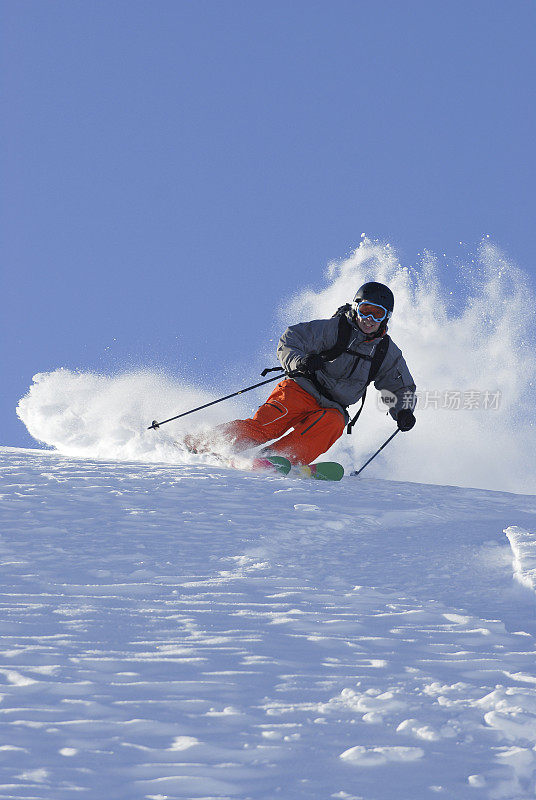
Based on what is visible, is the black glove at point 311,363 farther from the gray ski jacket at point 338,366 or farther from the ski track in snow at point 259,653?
the ski track in snow at point 259,653

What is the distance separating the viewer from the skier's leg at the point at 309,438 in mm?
6535

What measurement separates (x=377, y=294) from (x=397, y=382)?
959 millimetres

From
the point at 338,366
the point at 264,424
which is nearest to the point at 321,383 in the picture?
the point at 338,366

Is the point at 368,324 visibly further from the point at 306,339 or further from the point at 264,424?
the point at 264,424

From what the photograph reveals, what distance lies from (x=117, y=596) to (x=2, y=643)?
60cm

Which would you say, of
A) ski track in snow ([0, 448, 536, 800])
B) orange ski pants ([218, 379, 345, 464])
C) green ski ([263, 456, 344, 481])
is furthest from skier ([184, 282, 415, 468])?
ski track in snow ([0, 448, 536, 800])

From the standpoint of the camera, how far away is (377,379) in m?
7.02

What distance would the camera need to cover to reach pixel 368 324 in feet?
21.5

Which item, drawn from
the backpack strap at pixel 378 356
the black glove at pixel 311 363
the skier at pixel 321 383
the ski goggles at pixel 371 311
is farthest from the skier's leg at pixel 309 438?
the ski goggles at pixel 371 311

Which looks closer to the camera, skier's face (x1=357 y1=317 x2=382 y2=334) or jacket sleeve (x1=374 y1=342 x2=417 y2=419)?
skier's face (x1=357 y1=317 x2=382 y2=334)

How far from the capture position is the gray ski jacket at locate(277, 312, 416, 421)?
6691mm

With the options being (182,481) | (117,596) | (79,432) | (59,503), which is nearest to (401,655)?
(117,596)

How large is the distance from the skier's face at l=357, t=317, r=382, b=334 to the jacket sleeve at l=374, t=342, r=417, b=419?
44 cm

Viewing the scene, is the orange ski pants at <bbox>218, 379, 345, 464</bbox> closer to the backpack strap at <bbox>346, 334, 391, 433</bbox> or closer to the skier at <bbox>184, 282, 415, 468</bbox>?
the skier at <bbox>184, 282, 415, 468</bbox>
